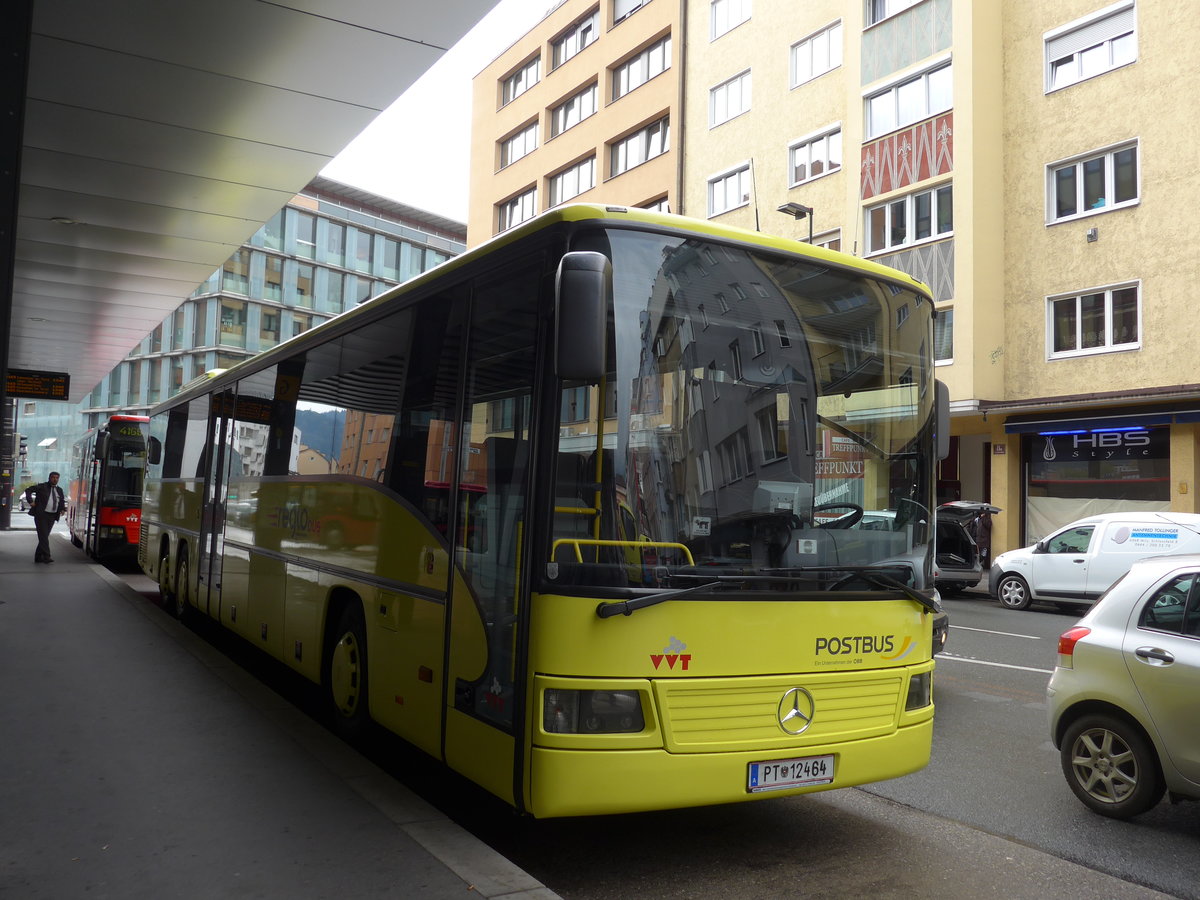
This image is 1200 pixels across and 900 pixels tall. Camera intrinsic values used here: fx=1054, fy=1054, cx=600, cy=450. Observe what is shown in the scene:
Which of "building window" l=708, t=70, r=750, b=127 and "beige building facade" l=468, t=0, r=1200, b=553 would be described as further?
"building window" l=708, t=70, r=750, b=127

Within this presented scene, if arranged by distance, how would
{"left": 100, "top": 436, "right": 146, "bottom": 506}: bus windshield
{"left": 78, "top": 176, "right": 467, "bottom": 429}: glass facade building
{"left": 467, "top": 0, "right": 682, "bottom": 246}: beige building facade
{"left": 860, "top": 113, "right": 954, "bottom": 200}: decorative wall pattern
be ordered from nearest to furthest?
{"left": 100, "top": 436, "right": 146, "bottom": 506}: bus windshield
{"left": 860, "top": 113, "right": 954, "bottom": 200}: decorative wall pattern
{"left": 467, "top": 0, "right": 682, "bottom": 246}: beige building facade
{"left": 78, "top": 176, "right": 467, "bottom": 429}: glass facade building

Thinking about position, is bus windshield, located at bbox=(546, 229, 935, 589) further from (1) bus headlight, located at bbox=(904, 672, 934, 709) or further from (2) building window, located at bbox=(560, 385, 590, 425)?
(1) bus headlight, located at bbox=(904, 672, 934, 709)

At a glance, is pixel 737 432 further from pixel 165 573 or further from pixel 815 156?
pixel 815 156

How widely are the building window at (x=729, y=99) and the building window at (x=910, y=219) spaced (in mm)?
7722

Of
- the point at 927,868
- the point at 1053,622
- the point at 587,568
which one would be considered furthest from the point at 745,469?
the point at 1053,622

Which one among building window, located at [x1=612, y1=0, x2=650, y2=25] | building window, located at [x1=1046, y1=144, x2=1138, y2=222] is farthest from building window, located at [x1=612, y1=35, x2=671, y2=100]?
building window, located at [x1=1046, y1=144, x2=1138, y2=222]

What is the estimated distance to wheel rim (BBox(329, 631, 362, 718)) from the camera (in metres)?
6.79

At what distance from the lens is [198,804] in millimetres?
5246

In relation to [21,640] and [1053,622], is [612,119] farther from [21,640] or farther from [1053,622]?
[21,640]

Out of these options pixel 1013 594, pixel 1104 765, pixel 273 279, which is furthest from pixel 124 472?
pixel 273 279

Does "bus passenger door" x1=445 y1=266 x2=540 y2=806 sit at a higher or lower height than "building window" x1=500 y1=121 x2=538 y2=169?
lower

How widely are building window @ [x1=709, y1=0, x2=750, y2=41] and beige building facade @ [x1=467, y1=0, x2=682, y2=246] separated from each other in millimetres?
1535

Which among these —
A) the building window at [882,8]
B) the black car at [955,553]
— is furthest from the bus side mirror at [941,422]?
the building window at [882,8]

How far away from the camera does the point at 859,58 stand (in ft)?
92.4
